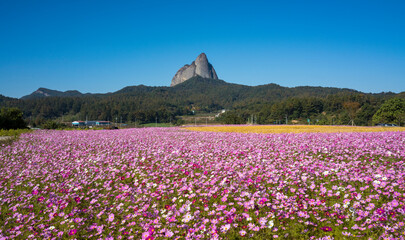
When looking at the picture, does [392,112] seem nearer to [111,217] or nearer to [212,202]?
[212,202]

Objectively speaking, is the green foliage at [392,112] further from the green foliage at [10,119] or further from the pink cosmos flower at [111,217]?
the green foliage at [10,119]

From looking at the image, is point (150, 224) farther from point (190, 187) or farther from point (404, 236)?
point (404, 236)

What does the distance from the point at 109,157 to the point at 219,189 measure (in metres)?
5.58

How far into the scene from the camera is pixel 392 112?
75.1 metres

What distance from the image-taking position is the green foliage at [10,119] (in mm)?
34500

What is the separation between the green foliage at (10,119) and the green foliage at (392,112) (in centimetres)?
9096

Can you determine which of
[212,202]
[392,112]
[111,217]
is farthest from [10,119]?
[392,112]

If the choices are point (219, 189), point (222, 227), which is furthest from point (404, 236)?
point (219, 189)

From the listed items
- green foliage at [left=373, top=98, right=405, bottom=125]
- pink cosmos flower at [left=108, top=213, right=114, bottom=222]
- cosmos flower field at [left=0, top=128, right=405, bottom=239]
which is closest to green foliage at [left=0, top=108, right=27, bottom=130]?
cosmos flower field at [left=0, top=128, right=405, bottom=239]

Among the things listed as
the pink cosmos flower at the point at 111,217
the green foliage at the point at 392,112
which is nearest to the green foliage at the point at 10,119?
the pink cosmos flower at the point at 111,217

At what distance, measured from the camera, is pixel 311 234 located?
3895 millimetres

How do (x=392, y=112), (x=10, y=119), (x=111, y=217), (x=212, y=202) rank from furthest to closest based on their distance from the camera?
(x=392, y=112) → (x=10, y=119) → (x=212, y=202) → (x=111, y=217)

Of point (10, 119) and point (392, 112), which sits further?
point (392, 112)

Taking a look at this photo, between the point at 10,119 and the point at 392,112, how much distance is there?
310 feet
